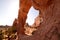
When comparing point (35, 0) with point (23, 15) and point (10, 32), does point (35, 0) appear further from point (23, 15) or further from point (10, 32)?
point (10, 32)

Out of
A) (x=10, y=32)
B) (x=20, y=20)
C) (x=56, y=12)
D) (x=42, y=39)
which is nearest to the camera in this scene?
(x=42, y=39)

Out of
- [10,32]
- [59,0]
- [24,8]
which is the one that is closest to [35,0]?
[59,0]

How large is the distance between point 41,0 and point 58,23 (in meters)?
3.66

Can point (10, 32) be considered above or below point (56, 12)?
below

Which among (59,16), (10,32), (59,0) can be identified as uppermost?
(59,0)

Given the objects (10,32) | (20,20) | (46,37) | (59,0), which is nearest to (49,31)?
(46,37)

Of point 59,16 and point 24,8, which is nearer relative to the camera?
point 59,16

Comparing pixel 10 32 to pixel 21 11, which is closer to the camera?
pixel 21 11

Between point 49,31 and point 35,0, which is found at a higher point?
point 35,0

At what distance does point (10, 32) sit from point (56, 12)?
19546 mm

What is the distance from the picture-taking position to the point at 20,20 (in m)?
16.7

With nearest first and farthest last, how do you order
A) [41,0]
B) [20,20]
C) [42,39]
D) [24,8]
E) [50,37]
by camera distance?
1. [50,37]
2. [42,39]
3. [41,0]
4. [24,8]
5. [20,20]

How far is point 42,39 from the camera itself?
487cm

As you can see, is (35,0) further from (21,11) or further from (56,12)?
(21,11)
